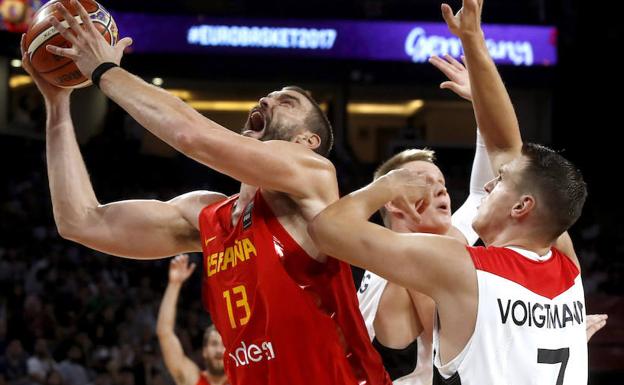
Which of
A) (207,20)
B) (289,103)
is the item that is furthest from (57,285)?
(289,103)

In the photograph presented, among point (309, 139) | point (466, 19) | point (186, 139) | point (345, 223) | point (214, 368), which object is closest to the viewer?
point (345, 223)

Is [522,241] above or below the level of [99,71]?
below

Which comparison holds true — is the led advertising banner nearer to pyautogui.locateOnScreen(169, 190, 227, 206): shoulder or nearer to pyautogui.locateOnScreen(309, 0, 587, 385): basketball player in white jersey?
pyautogui.locateOnScreen(169, 190, 227, 206): shoulder

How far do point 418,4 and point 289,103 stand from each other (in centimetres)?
1503

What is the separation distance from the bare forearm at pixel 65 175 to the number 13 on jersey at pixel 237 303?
78 cm

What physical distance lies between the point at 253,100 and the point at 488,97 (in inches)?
717

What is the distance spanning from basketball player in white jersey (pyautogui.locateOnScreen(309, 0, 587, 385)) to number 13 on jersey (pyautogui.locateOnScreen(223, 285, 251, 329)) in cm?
46

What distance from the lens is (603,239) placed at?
1608cm

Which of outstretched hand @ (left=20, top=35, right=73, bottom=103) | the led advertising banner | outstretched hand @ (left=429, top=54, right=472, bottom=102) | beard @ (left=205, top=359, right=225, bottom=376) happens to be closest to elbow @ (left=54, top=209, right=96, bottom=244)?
outstretched hand @ (left=20, top=35, right=73, bottom=103)

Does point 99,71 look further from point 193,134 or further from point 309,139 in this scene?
point 309,139

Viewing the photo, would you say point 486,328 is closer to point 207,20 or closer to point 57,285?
point 57,285

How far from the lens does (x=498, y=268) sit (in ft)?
9.30

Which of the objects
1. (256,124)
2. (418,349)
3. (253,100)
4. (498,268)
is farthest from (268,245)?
(253,100)

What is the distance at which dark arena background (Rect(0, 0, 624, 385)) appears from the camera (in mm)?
12703
